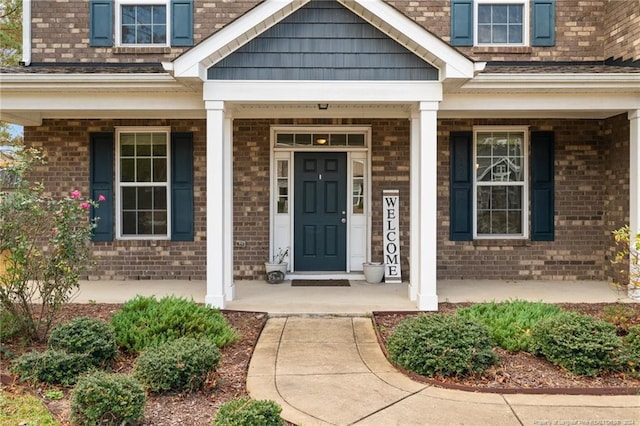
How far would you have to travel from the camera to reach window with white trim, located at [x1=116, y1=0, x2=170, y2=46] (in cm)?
898

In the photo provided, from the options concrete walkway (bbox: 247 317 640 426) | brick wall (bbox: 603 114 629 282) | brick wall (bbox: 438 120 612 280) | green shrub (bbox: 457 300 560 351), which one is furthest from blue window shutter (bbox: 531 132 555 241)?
concrete walkway (bbox: 247 317 640 426)

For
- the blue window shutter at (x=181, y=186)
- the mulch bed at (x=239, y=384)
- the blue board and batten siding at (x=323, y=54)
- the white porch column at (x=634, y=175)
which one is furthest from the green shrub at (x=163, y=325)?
the white porch column at (x=634, y=175)

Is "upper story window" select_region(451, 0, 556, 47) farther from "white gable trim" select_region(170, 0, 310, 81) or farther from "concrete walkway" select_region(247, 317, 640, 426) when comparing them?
"concrete walkway" select_region(247, 317, 640, 426)

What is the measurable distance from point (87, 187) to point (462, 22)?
6.95 meters

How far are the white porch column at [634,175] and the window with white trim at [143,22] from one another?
24.5 feet

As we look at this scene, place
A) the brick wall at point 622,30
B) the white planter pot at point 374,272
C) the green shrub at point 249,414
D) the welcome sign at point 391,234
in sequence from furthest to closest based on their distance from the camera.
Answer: the welcome sign at point 391,234 → the white planter pot at point 374,272 → the brick wall at point 622,30 → the green shrub at point 249,414

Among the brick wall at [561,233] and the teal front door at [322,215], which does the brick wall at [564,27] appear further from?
the teal front door at [322,215]

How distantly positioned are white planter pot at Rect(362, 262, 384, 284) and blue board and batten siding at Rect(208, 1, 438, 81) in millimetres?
3230

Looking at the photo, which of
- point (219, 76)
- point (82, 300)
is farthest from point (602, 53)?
point (82, 300)

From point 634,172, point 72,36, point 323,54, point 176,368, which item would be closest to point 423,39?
point 323,54

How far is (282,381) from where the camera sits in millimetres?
4391

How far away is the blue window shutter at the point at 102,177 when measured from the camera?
8.73 metres

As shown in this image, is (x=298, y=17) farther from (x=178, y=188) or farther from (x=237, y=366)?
(x=237, y=366)

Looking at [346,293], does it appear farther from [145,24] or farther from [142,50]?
[145,24]
